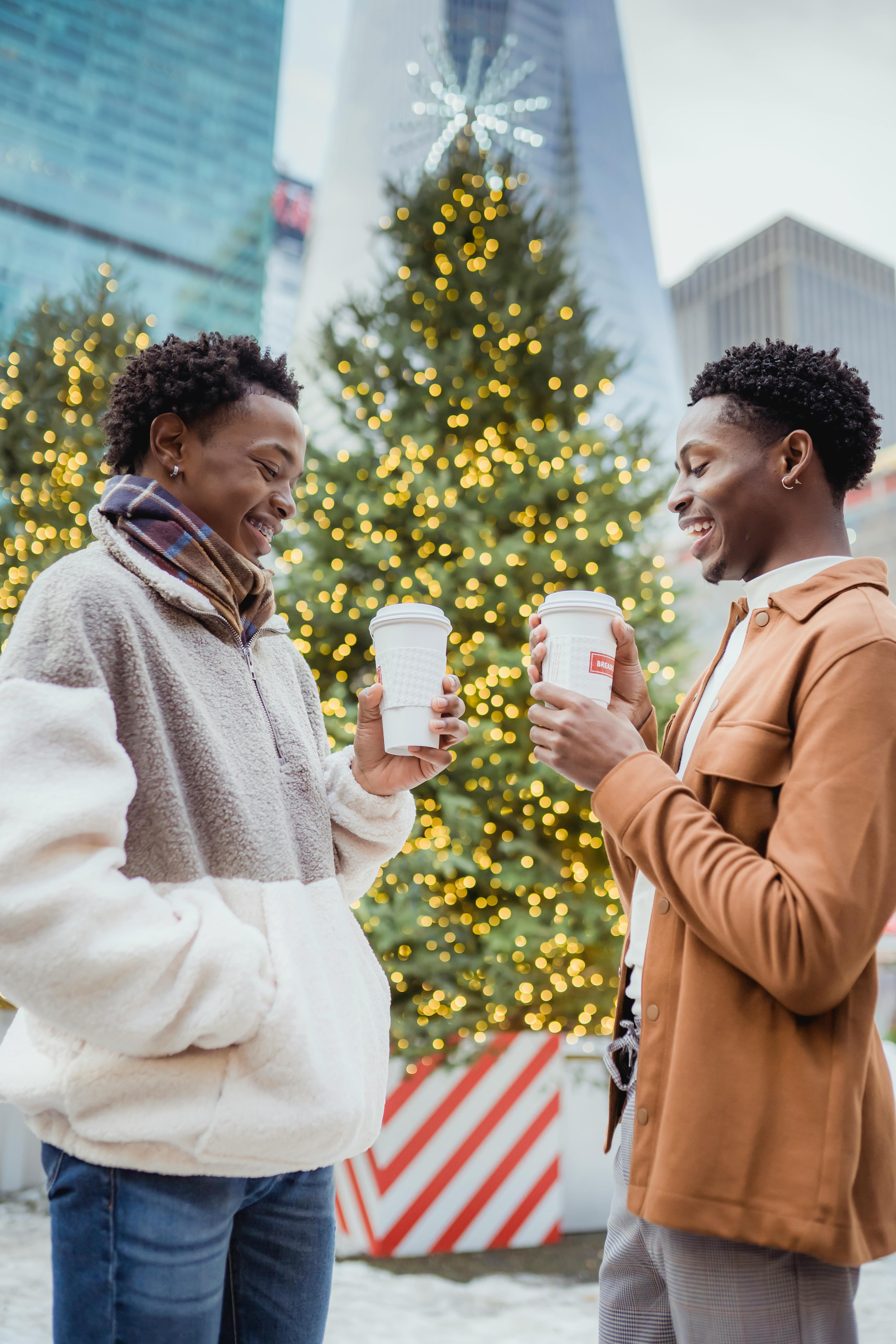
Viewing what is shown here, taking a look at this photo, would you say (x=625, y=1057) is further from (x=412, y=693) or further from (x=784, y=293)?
(x=784, y=293)

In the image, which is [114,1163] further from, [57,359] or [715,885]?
[57,359]

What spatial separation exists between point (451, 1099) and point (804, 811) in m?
2.61

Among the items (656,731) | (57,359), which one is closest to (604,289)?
(57,359)

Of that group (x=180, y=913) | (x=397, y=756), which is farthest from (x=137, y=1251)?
Result: (x=397, y=756)

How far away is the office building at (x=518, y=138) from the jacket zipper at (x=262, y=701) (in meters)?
2.90

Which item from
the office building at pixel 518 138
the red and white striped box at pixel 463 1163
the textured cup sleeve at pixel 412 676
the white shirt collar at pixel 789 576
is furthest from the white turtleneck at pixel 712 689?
the office building at pixel 518 138

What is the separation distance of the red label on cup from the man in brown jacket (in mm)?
67

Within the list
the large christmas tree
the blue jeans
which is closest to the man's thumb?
the blue jeans

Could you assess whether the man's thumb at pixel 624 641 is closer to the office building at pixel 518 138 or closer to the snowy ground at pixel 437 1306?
the snowy ground at pixel 437 1306

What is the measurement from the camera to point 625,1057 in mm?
1238

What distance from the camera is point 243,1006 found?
909 mm

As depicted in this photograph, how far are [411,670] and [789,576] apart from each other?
21.8 inches

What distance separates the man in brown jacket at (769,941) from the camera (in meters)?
0.90

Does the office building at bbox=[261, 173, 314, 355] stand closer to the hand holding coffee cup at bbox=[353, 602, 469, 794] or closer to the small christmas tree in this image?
the small christmas tree
